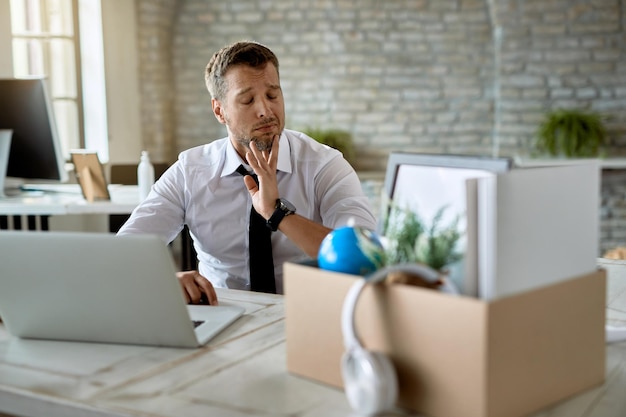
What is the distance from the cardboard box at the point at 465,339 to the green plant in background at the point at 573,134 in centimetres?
509

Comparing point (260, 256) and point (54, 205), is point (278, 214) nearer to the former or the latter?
point (260, 256)

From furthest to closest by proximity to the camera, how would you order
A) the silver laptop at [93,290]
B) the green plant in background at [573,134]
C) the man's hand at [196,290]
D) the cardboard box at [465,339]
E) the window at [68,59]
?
the green plant in background at [573,134] < the window at [68,59] < the man's hand at [196,290] < the silver laptop at [93,290] < the cardboard box at [465,339]

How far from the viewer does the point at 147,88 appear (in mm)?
6484

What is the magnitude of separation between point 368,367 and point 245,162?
4.44ft

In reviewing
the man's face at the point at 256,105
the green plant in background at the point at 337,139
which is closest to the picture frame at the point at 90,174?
the man's face at the point at 256,105

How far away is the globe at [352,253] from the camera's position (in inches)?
42.1

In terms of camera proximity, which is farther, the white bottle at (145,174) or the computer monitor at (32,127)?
the computer monitor at (32,127)

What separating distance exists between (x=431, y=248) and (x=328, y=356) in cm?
22

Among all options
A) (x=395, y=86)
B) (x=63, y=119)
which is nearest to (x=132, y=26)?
(x=63, y=119)

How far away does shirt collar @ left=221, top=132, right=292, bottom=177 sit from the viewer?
223cm

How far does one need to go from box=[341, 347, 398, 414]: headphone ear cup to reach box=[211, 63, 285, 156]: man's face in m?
1.29

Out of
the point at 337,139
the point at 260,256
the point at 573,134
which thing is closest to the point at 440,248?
the point at 260,256

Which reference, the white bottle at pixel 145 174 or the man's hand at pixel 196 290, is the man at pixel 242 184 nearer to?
the man's hand at pixel 196 290

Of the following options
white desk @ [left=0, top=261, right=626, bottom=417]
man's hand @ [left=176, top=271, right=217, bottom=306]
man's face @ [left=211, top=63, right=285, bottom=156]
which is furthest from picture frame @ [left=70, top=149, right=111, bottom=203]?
white desk @ [left=0, top=261, right=626, bottom=417]
